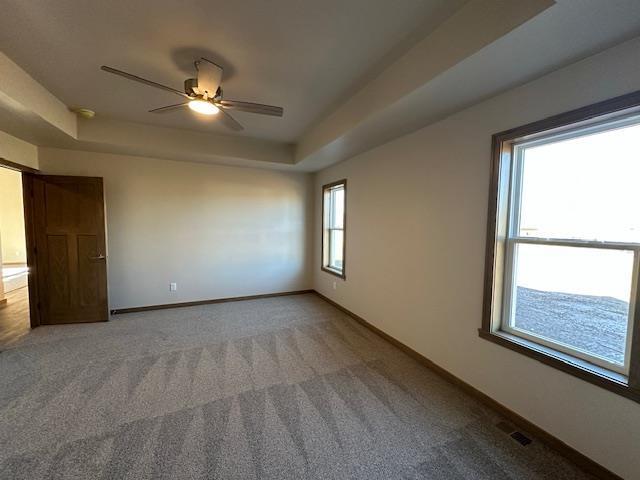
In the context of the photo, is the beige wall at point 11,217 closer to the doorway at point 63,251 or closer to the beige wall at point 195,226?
the doorway at point 63,251

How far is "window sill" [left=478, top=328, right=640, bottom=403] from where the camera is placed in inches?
57.8

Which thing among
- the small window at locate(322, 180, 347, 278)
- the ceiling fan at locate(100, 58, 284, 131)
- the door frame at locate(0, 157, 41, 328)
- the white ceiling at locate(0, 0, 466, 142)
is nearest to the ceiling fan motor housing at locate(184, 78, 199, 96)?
the ceiling fan at locate(100, 58, 284, 131)

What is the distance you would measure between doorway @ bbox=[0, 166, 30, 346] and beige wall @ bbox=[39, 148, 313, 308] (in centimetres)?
167

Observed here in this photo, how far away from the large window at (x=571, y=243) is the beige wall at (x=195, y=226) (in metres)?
3.67

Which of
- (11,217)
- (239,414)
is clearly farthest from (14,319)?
(11,217)

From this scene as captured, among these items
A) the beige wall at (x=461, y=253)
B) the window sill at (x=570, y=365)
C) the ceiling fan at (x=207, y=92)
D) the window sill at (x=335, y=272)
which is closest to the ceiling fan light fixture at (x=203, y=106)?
the ceiling fan at (x=207, y=92)

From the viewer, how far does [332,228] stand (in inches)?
192

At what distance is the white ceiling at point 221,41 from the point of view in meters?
1.63

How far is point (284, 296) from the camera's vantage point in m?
5.11

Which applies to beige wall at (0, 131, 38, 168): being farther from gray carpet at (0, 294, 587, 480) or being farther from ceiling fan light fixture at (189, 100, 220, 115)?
ceiling fan light fixture at (189, 100, 220, 115)

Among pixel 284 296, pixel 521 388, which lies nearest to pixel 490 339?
pixel 521 388

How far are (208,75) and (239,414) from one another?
270cm

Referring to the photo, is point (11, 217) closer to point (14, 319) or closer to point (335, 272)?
point (14, 319)

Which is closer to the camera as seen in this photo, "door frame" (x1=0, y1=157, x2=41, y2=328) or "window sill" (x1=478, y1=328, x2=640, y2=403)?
"window sill" (x1=478, y1=328, x2=640, y2=403)
